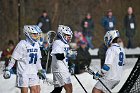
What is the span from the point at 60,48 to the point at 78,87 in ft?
8.20

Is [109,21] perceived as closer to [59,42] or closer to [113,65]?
[59,42]

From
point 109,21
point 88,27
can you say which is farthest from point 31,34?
point 88,27

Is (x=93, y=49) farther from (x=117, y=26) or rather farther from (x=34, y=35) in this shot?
(x=34, y=35)

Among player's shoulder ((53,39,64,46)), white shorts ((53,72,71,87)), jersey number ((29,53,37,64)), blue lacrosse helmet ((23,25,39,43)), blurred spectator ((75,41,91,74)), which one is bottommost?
blurred spectator ((75,41,91,74))

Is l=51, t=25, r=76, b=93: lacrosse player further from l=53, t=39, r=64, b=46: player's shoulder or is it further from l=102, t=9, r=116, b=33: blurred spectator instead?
l=102, t=9, r=116, b=33: blurred spectator

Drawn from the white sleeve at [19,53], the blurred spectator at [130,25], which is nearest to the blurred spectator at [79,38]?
the blurred spectator at [130,25]

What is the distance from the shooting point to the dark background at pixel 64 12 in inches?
971

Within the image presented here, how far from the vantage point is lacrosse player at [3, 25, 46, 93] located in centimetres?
1241

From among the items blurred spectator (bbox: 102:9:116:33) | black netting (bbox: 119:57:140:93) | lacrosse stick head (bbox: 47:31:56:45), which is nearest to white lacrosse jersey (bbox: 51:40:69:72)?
lacrosse stick head (bbox: 47:31:56:45)

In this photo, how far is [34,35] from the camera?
12.6 m

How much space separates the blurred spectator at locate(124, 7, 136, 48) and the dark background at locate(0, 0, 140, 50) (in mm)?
668

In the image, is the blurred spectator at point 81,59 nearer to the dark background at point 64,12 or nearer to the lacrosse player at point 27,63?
the lacrosse player at point 27,63

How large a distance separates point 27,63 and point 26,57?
0.10 m

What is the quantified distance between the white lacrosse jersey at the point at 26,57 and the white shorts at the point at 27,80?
0.23 feet
